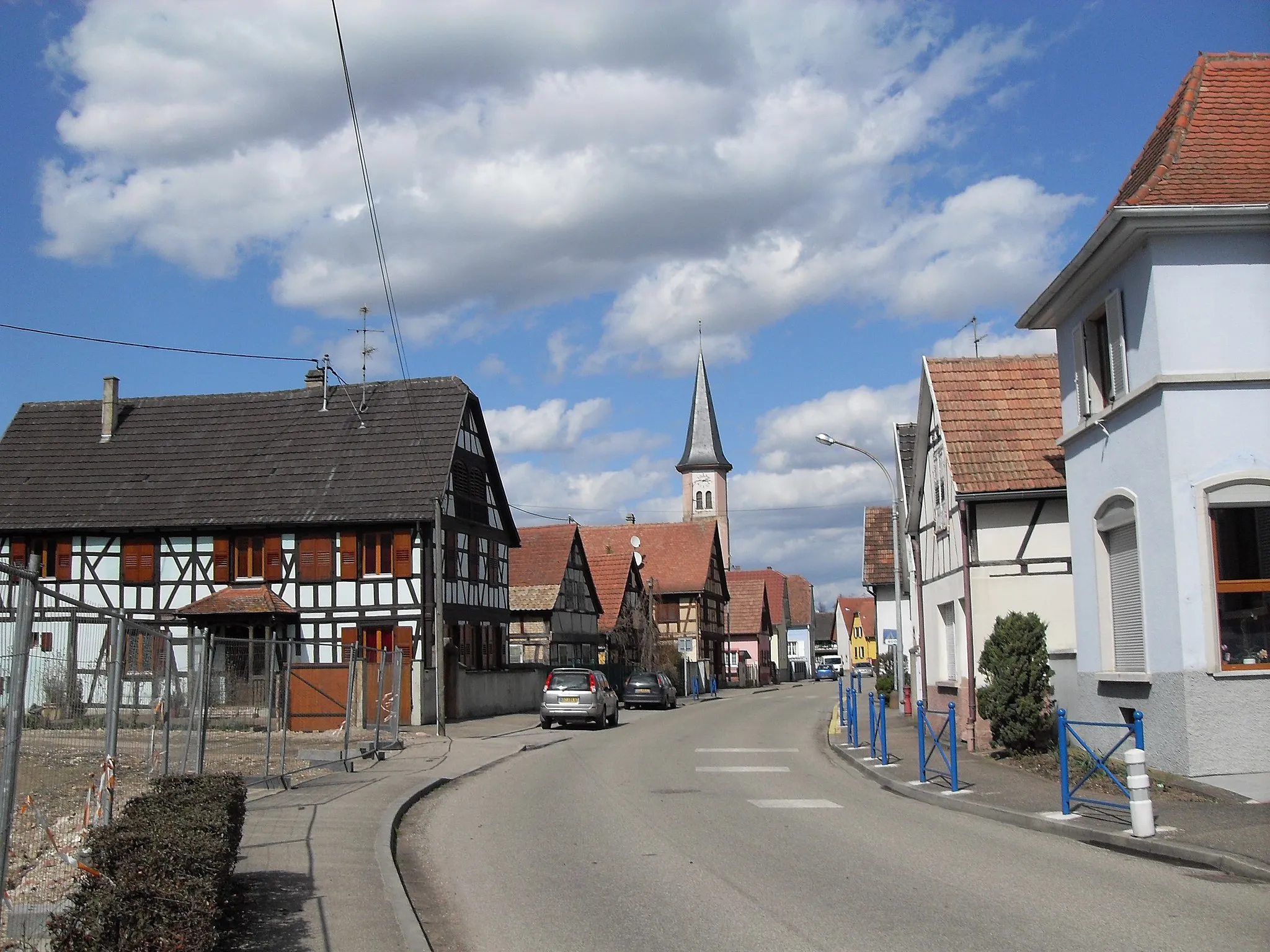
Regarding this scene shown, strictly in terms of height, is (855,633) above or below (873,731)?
above

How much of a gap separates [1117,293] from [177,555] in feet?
96.2

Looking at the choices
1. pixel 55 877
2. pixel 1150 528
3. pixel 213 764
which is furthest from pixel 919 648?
pixel 55 877

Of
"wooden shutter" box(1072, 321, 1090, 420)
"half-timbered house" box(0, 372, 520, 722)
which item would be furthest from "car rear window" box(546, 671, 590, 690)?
"wooden shutter" box(1072, 321, 1090, 420)

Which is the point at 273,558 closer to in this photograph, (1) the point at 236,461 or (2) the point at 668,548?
(1) the point at 236,461

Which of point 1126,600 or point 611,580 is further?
point 611,580

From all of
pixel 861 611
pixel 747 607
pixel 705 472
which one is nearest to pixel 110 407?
pixel 747 607

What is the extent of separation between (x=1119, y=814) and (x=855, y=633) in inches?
4746

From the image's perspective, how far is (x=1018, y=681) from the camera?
17422mm

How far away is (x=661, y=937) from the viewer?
7.90m

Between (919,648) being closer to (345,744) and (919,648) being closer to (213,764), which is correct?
(345,744)

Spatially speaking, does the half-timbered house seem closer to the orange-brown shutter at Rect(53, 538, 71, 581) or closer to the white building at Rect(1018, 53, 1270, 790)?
the orange-brown shutter at Rect(53, 538, 71, 581)

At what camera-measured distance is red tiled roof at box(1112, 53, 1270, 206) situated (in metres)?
14.2

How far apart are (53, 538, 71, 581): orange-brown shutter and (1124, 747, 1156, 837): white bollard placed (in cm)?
3371

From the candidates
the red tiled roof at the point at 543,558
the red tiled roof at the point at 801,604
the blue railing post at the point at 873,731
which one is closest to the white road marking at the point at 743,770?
the blue railing post at the point at 873,731
